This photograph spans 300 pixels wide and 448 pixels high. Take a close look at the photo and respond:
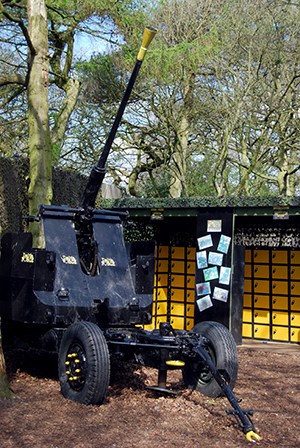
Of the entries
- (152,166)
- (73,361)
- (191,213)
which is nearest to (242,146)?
(152,166)

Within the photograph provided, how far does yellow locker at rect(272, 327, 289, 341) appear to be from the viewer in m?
13.2

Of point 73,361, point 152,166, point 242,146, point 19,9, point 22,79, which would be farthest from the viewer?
point 152,166

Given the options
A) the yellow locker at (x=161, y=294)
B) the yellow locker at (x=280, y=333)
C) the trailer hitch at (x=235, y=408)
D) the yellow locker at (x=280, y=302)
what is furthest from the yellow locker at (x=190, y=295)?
the trailer hitch at (x=235, y=408)

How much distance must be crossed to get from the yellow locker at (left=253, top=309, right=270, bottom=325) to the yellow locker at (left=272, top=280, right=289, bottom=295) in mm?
469

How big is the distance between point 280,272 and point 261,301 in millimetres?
716

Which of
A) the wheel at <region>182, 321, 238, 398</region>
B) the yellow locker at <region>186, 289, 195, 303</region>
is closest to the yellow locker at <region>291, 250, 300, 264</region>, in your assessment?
the yellow locker at <region>186, 289, 195, 303</region>

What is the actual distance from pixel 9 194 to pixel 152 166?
8.03 metres

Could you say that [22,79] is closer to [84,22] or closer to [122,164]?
[84,22]

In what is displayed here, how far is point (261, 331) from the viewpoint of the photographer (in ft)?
44.1

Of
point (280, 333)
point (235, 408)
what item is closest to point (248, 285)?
point (280, 333)

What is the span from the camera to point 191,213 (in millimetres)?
12805

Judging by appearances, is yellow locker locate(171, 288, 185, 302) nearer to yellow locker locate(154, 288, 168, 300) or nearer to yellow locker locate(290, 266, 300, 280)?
yellow locker locate(154, 288, 168, 300)

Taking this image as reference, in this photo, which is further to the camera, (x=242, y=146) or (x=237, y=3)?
(x=242, y=146)

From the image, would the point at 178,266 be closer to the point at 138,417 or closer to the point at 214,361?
the point at 214,361
